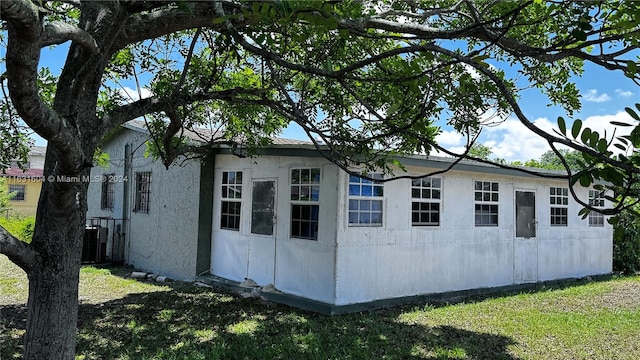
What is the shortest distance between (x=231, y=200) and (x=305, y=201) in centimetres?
250

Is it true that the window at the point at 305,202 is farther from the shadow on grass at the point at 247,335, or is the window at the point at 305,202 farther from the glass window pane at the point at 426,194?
the glass window pane at the point at 426,194

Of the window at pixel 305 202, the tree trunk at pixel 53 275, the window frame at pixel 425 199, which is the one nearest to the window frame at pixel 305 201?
the window at pixel 305 202

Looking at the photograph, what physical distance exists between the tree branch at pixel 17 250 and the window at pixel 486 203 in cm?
882

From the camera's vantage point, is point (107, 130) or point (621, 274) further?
point (621, 274)

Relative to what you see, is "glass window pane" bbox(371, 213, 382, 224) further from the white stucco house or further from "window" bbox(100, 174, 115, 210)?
"window" bbox(100, 174, 115, 210)

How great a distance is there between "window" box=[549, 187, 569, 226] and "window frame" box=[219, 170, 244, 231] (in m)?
7.83

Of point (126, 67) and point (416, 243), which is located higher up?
point (126, 67)

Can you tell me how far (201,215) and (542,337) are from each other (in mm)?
7336

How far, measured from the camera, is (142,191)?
13430mm

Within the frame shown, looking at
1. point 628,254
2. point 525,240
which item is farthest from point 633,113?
point 628,254

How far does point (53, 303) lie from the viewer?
357 cm

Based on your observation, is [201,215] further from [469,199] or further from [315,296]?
[469,199]

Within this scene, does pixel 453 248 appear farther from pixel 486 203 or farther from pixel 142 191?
pixel 142 191

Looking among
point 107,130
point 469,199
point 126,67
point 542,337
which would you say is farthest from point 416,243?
point 107,130
